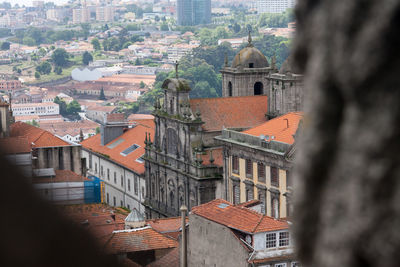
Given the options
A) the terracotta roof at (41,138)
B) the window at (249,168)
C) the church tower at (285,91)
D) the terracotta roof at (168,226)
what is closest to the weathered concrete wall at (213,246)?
the terracotta roof at (168,226)

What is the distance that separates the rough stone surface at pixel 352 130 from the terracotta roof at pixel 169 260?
1327 inches

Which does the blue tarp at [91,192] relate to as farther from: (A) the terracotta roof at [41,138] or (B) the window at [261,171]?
(B) the window at [261,171]

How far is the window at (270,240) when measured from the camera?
107ft

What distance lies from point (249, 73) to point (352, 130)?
6839 centimetres

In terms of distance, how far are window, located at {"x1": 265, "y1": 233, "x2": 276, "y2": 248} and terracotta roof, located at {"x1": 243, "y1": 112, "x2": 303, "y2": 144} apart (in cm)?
1946

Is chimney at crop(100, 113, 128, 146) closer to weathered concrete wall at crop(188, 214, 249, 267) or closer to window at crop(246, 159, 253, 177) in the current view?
window at crop(246, 159, 253, 177)

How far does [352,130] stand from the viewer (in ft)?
8.52

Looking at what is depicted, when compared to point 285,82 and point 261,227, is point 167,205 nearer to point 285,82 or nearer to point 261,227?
point 285,82

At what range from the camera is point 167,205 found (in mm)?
67188

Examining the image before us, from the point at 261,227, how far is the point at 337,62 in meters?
30.6

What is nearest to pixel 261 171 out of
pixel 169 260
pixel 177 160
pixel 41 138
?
pixel 177 160

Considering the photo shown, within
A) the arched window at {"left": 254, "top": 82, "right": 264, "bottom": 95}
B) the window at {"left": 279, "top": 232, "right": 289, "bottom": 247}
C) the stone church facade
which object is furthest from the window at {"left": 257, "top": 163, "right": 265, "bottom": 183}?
the window at {"left": 279, "top": 232, "right": 289, "bottom": 247}

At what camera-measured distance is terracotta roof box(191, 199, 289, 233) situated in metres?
32.7

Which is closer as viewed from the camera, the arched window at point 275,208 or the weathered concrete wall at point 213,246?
the weathered concrete wall at point 213,246
